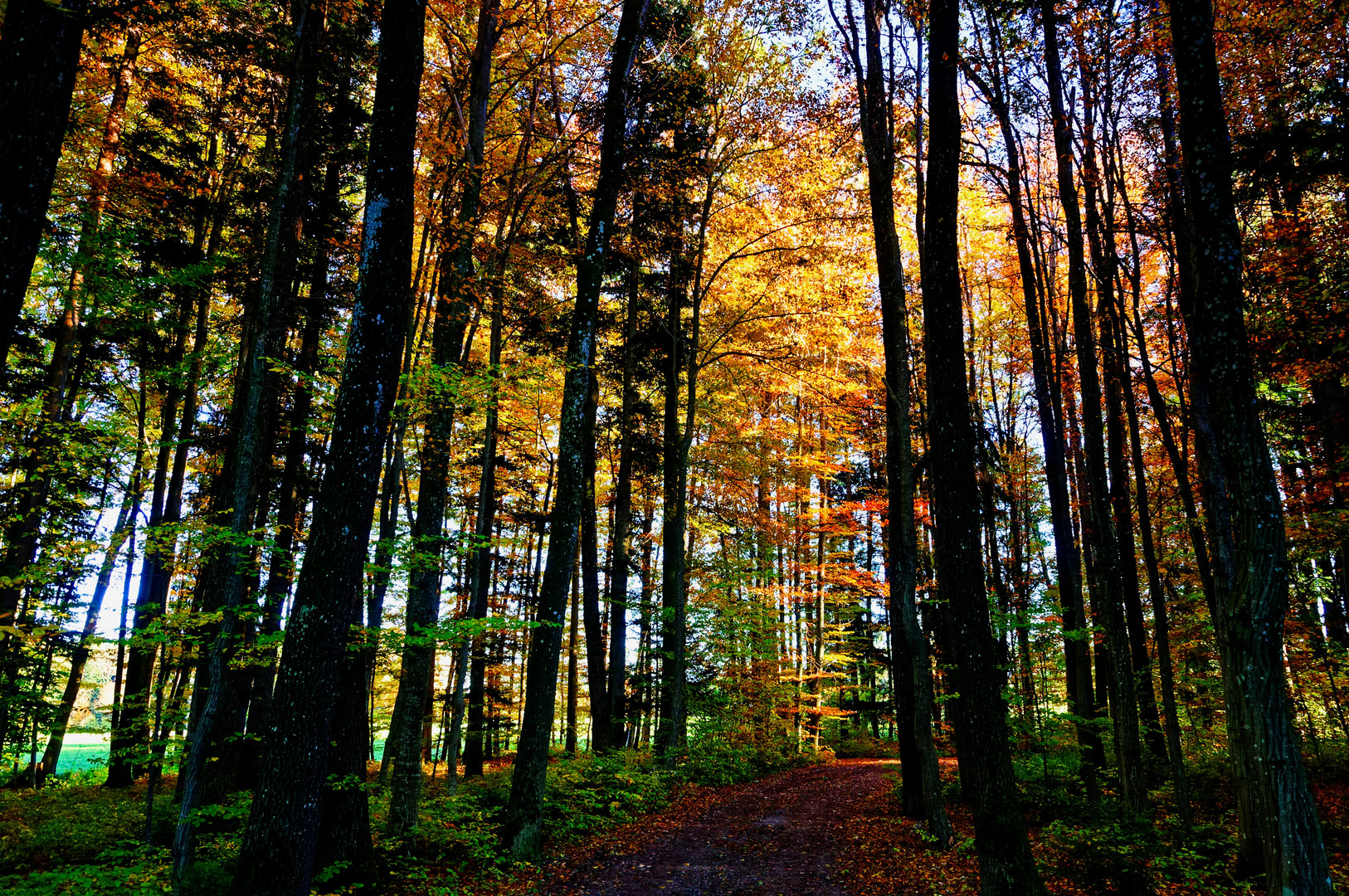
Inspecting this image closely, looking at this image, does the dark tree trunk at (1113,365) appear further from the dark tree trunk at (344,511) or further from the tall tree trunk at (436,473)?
the dark tree trunk at (344,511)

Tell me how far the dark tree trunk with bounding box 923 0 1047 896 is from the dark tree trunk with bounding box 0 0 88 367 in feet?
22.6

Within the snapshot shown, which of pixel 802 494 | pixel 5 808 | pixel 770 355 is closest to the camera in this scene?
pixel 5 808

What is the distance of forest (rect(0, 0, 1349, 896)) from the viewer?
5.39 m

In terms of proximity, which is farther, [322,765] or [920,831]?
[920,831]

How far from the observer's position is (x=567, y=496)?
8320 mm

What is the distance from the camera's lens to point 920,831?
876 cm

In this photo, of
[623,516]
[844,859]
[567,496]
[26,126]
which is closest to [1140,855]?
[844,859]

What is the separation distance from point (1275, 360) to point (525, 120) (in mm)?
13426

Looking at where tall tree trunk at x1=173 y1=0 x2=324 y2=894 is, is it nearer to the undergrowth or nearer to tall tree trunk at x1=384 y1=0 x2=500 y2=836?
the undergrowth

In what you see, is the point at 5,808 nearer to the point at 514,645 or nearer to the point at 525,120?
the point at 514,645

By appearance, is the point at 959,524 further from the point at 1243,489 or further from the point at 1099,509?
the point at 1099,509

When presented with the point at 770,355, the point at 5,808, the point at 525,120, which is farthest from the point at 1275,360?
the point at 5,808

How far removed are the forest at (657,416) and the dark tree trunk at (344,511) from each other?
0.11ft

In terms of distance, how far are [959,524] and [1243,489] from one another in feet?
6.70
